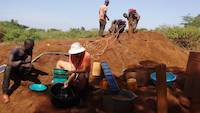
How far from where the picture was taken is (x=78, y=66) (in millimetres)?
5449

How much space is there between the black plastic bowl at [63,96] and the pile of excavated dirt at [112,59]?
92mm

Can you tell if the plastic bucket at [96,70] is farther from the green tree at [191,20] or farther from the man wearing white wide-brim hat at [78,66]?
the green tree at [191,20]

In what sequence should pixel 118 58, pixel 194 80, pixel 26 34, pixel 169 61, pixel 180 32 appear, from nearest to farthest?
pixel 194 80 < pixel 118 58 < pixel 169 61 < pixel 180 32 < pixel 26 34

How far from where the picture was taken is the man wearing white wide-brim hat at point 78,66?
5.31 m

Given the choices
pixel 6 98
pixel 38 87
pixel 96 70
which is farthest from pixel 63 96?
pixel 96 70

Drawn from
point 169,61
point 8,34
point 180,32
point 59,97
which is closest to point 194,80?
point 59,97

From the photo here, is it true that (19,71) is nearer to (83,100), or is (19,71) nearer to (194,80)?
(83,100)

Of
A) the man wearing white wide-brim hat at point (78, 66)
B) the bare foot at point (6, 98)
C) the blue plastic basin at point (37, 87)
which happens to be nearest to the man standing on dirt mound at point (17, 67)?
the bare foot at point (6, 98)

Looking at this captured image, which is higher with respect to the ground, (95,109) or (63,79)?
(63,79)

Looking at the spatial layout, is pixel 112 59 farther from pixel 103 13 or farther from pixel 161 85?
pixel 161 85

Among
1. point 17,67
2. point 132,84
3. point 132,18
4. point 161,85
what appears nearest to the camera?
point 161,85

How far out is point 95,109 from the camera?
5.28 metres

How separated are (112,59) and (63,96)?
369cm

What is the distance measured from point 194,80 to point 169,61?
5.10 metres
